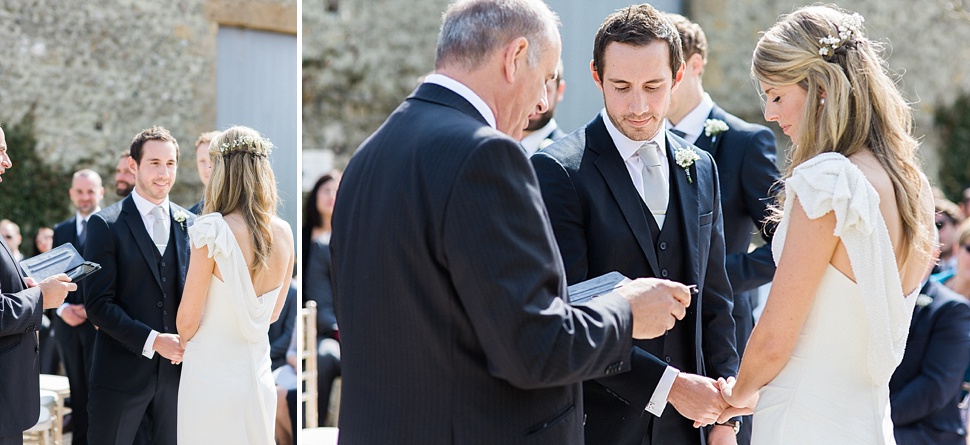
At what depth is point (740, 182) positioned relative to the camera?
13.6 ft

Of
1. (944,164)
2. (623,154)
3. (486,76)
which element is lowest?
(944,164)

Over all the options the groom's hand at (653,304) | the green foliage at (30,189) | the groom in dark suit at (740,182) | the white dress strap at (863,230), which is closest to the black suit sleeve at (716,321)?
the white dress strap at (863,230)

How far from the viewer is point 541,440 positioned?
2104mm

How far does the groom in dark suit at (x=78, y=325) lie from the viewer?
6.36 m

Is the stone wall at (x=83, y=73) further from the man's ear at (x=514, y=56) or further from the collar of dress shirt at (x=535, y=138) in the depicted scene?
the man's ear at (x=514, y=56)

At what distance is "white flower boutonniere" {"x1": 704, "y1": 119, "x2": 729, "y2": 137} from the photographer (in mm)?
4199

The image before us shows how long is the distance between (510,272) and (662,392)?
3.23 ft

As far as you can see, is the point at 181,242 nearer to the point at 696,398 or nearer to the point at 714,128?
the point at 714,128

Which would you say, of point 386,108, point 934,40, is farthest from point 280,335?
point 934,40

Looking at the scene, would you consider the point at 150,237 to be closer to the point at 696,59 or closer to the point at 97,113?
the point at 696,59

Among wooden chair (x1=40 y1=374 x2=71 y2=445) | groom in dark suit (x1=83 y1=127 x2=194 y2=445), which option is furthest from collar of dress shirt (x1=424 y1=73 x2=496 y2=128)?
wooden chair (x1=40 y1=374 x2=71 y2=445)

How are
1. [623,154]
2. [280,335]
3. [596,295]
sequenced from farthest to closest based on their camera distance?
[280,335], [623,154], [596,295]

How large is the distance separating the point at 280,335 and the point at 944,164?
12503mm

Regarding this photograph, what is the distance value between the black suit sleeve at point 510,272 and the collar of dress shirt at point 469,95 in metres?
0.21
